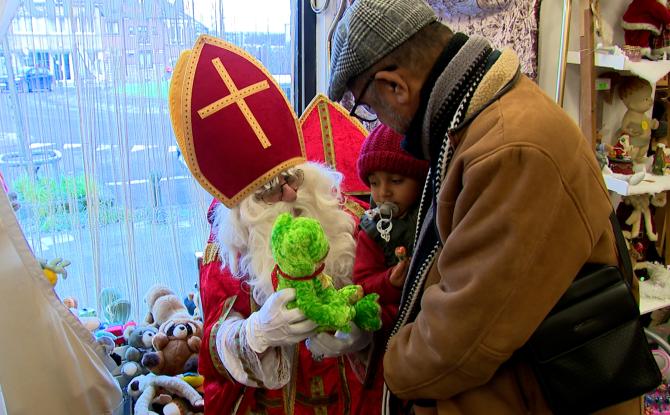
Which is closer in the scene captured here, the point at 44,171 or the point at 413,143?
the point at 413,143

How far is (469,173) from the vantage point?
2.61 ft

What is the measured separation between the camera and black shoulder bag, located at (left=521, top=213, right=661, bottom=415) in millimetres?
847

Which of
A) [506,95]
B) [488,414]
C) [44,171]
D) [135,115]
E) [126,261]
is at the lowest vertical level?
[126,261]

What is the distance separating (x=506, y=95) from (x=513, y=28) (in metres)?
1.33

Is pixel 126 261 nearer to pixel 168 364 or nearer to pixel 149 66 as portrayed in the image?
pixel 168 364

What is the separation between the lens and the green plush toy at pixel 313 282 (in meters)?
1.04

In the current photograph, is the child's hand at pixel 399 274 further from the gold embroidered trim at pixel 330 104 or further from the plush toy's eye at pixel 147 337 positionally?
the plush toy's eye at pixel 147 337

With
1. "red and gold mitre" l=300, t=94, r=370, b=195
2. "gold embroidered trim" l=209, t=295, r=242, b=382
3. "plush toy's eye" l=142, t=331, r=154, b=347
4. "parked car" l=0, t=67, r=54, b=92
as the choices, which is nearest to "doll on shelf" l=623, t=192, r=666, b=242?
"red and gold mitre" l=300, t=94, r=370, b=195

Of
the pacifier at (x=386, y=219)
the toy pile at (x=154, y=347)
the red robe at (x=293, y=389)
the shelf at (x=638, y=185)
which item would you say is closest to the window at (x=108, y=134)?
the toy pile at (x=154, y=347)

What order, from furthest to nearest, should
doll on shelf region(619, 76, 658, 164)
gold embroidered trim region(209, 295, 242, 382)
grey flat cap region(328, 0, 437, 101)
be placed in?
doll on shelf region(619, 76, 658, 164) < gold embroidered trim region(209, 295, 242, 382) < grey flat cap region(328, 0, 437, 101)

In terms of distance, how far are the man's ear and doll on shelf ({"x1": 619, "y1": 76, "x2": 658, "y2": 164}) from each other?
1.67 m

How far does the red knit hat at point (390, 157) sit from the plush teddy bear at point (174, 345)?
3.97ft

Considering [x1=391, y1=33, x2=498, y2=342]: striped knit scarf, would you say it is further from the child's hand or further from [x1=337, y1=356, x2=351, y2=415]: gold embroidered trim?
[x1=337, y1=356, x2=351, y2=415]: gold embroidered trim

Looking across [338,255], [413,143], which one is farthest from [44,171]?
[413,143]
